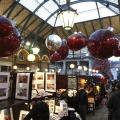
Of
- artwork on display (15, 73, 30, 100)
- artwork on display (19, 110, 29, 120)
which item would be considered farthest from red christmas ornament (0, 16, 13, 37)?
artwork on display (19, 110, 29, 120)

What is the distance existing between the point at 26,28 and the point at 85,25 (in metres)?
5.40

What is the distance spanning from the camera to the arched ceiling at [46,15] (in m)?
15.0

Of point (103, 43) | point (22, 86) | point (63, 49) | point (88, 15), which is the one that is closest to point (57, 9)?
point (88, 15)

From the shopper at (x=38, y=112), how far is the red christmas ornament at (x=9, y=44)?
1.23 metres

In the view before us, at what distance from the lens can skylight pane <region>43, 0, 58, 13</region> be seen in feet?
55.7

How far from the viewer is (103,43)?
162 inches

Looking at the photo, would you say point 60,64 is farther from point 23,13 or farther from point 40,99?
point 40,99

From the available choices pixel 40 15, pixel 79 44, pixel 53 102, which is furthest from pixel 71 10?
pixel 40 15

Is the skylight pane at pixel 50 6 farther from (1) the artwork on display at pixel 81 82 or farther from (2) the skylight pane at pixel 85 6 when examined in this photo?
(1) the artwork on display at pixel 81 82

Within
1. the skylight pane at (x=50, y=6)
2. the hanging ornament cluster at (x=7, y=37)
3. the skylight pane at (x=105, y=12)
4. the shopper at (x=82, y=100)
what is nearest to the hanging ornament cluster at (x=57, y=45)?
the hanging ornament cluster at (x=7, y=37)

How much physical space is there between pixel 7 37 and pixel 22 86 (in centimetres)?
97

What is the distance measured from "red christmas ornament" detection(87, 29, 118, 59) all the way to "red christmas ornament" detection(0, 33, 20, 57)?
5.29 ft

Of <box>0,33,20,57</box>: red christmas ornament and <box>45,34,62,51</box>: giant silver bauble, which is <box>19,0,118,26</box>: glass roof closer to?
<box>45,34,62,51</box>: giant silver bauble

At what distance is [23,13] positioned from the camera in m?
16.0
